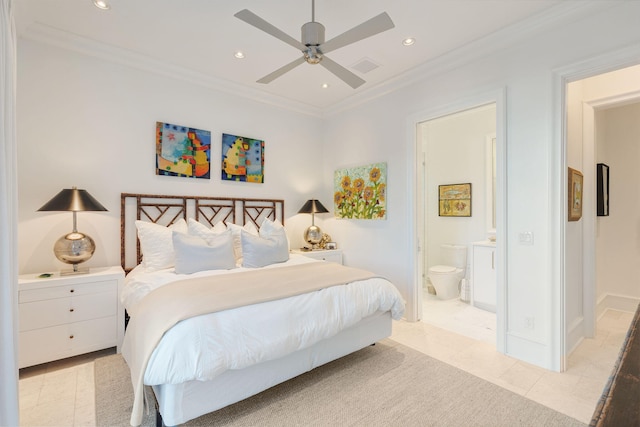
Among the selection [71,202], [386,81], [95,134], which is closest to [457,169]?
[386,81]

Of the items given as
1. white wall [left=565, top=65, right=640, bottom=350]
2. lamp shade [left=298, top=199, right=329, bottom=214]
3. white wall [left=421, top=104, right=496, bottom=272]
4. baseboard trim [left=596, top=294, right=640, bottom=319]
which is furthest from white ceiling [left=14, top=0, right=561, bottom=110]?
baseboard trim [left=596, top=294, right=640, bottom=319]

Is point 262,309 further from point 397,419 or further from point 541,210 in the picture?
point 541,210

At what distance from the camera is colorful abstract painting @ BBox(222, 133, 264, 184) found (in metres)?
3.88

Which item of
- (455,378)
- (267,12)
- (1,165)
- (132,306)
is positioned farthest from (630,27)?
(132,306)

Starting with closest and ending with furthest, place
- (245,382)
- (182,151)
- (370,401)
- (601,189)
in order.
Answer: (245,382) → (370,401) → (182,151) → (601,189)

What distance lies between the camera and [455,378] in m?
2.32

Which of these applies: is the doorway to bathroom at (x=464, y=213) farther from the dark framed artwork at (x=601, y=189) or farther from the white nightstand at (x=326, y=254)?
the white nightstand at (x=326, y=254)

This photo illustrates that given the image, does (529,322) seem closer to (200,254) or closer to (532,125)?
(532,125)

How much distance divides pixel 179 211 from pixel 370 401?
114 inches

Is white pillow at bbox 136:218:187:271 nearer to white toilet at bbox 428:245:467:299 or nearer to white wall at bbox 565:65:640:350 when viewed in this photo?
white toilet at bbox 428:245:467:299

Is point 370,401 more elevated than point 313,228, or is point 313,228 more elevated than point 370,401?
point 313,228

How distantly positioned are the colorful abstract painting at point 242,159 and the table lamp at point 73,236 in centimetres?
154

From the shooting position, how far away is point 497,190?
9.07 ft

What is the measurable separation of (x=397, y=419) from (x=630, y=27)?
10.6 ft
